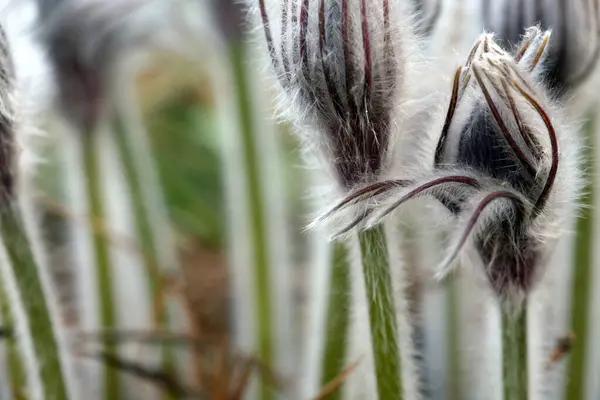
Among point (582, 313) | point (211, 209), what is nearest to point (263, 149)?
point (582, 313)

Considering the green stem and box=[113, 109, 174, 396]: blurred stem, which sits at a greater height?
box=[113, 109, 174, 396]: blurred stem

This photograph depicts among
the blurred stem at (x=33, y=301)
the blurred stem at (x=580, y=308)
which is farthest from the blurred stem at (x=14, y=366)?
the blurred stem at (x=580, y=308)

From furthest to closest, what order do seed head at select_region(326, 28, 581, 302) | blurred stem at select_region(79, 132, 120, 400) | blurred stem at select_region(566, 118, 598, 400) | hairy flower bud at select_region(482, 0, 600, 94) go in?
1. blurred stem at select_region(79, 132, 120, 400)
2. blurred stem at select_region(566, 118, 598, 400)
3. hairy flower bud at select_region(482, 0, 600, 94)
4. seed head at select_region(326, 28, 581, 302)

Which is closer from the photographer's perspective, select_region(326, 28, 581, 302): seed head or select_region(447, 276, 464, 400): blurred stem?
select_region(326, 28, 581, 302): seed head

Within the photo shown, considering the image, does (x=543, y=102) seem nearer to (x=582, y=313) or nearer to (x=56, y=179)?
(x=582, y=313)

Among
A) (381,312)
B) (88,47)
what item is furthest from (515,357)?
(88,47)

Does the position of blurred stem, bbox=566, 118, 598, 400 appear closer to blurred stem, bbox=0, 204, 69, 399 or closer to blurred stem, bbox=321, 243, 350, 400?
blurred stem, bbox=321, 243, 350, 400

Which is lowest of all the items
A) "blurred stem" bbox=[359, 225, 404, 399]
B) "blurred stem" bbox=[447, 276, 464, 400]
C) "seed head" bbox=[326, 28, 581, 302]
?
"blurred stem" bbox=[447, 276, 464, 400]

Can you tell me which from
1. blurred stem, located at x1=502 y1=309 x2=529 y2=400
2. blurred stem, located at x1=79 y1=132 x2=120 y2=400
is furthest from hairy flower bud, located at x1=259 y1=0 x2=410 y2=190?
blurred stem, located at x1=79 y1=132 x2=120 y2=400
